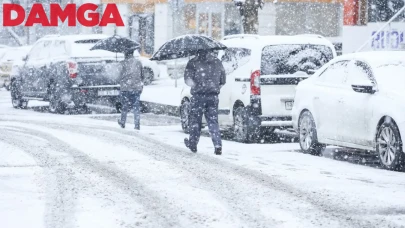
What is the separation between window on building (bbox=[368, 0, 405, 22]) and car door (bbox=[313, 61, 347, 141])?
13.6m

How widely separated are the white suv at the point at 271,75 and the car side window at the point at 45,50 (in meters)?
8.58

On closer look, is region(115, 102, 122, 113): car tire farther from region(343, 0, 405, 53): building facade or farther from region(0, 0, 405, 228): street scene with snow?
region(343, 0, 405, 53): building facade

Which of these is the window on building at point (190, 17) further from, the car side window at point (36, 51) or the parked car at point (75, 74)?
the parked car at point (75, 74)

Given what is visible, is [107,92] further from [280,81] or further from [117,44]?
[280,81]

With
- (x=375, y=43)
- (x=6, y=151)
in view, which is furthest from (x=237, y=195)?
(x=375, y=43)

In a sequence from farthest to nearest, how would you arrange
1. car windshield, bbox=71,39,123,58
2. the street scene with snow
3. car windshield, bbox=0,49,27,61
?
1. car windshield, bbox=0,49,27,61
2. car windshield, bbox=71,39,123,58
3. the street scene with snow

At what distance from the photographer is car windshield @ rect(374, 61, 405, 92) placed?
12.3 meters

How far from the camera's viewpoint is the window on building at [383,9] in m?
27.0

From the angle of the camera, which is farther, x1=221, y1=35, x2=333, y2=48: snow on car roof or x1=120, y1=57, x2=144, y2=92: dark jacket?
x1=120, y1=57, x2=144, y2=92: dark jacket

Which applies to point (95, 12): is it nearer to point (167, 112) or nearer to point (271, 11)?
point (271, 11)

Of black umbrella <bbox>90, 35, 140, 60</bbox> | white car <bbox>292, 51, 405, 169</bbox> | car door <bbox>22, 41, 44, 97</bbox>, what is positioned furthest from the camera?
car door <bbox>22, 41, 44, 97</bbox>

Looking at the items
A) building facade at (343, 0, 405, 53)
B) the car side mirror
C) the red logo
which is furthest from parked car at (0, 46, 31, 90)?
the car side mirror

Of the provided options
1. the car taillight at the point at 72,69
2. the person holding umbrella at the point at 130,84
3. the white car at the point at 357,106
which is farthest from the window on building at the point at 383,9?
the white car at the point at 357,106

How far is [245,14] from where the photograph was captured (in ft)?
78.9
